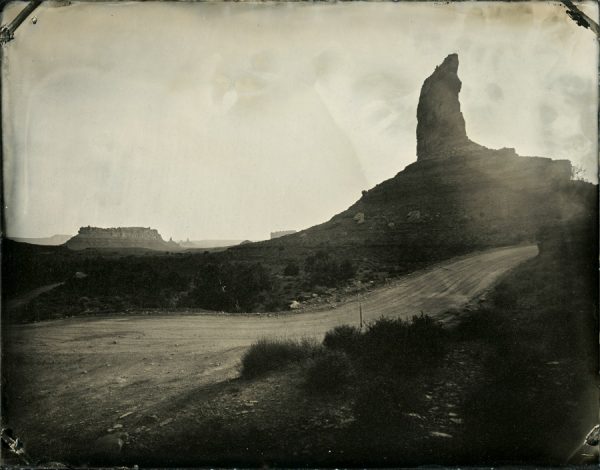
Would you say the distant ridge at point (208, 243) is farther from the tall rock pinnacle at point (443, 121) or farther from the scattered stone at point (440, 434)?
the scattered stone at point (440, 434)

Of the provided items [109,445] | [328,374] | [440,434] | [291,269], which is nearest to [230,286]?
[291,269]

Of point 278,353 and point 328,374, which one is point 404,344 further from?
point 278,353

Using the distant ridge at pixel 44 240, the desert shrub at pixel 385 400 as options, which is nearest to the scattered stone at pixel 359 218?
the desert shrub at pixel 385 400

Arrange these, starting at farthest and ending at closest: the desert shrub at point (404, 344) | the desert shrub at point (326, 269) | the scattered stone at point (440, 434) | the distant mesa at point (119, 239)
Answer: the desert shrub at point (326, 269)
the distant mesa at point (119, 239)
the desert shrub at point (404, 344)
the scattered stone at point (440, 434)

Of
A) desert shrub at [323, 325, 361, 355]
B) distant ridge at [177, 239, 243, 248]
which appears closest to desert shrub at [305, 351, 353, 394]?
desert shrub at [323, 325, 361, 355]

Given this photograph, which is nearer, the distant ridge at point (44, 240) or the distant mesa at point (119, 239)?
the distant mesa at point (119, 239)

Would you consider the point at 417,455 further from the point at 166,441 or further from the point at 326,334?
the point at 166,441
